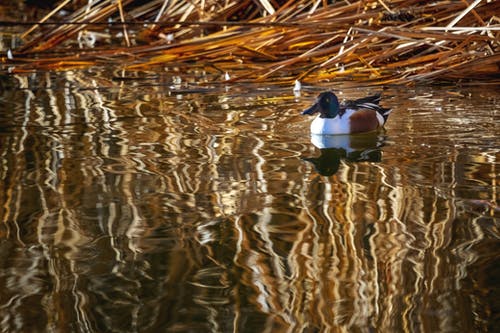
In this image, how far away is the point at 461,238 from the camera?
3.59 meters

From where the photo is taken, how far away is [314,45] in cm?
777

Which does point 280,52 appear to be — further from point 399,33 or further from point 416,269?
point 416,269

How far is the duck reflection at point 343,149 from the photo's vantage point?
495 cm

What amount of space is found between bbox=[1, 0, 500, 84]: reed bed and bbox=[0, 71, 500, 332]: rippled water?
1.75 feet

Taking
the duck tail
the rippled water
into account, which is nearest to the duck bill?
the rippled water

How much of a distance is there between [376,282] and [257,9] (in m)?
6.73

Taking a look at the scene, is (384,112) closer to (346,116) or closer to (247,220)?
(346,116)

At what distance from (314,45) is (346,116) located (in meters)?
2.08

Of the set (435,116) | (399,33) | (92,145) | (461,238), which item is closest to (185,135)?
(92,145)

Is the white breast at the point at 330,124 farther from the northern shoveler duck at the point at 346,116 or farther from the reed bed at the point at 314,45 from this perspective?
the reed bed at the point at 314,45

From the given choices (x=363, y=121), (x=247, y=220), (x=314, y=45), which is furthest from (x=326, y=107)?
(x=314, y=45)

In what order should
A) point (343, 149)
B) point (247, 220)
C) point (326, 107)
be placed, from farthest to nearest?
point (326, 107) → point (343, 149) → point (247, 220)

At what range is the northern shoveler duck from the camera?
5.69 metres

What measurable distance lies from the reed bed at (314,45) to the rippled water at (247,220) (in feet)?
1.75
